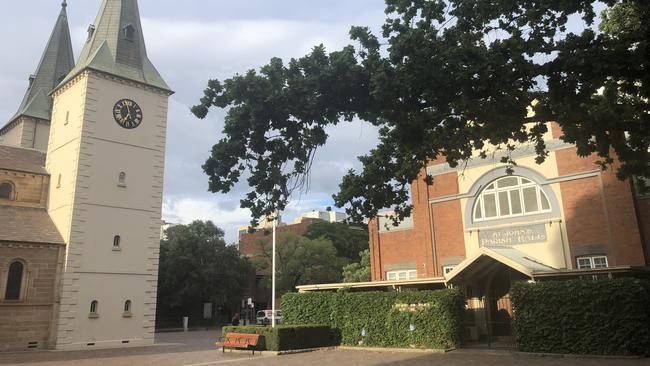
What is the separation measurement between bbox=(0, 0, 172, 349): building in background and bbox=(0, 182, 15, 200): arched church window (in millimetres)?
56

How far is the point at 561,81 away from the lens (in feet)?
38.0

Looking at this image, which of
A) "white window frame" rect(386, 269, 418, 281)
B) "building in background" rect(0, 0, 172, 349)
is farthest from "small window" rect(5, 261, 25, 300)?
"white window frame" rect(386, 269, 418, 281)

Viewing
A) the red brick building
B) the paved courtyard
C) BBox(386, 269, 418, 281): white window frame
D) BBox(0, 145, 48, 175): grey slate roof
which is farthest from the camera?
BBox(0, 145, 48, 175): grey slate roof

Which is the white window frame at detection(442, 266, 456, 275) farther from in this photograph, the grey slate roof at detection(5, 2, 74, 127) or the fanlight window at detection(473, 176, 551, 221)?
the grey slate roof at detection(5, 2, 74, 127)

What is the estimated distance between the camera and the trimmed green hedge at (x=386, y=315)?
22.5m

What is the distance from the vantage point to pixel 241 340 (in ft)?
78.1

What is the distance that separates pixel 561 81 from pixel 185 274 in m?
47.9

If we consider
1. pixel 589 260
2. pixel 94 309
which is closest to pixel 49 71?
pixel 94 309

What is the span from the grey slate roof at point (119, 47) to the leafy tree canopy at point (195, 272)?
2196cm

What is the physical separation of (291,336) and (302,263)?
33.1 meters

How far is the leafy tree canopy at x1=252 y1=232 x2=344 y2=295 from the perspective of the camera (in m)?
56.5

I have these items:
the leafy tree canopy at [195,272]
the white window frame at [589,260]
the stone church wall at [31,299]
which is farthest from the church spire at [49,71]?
the white window frame at [589,260]

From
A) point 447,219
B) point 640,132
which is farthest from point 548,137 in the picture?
point 640,132

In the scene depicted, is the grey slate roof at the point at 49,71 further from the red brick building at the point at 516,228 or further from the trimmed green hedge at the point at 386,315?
the red brick building at the point at 516,228
